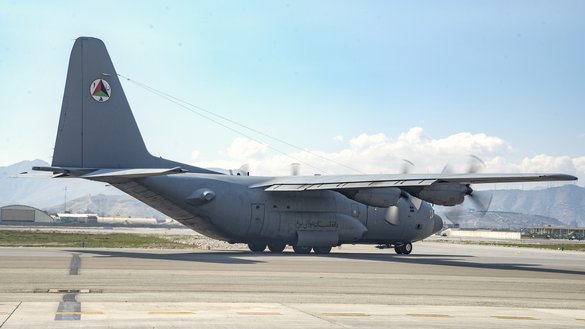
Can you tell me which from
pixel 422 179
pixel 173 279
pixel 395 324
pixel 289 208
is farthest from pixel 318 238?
pixel 395 324

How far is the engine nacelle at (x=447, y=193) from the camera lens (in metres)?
36.5

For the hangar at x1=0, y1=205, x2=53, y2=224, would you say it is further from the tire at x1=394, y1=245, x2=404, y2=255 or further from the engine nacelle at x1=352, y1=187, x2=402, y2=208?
the engine nacelle at x1=352, y1=187, x2=402, y2=208

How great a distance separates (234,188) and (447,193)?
1205cm

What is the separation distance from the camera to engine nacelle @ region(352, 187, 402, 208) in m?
39.8

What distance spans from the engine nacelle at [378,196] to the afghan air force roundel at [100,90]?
14.4 metres

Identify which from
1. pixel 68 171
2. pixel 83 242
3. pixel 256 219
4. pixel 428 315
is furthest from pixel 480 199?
pixel 83 242

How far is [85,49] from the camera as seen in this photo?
35.9 metres

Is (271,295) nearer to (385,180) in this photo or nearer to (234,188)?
(385,180)

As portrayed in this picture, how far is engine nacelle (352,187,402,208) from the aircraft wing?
1.14m

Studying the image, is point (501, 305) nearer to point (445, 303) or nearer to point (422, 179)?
point (445, 303)

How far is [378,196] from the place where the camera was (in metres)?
39.9

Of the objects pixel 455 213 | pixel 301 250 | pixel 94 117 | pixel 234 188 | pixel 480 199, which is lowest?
pixel 301 250

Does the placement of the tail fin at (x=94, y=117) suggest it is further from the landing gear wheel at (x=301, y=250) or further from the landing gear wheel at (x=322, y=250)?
the landing gear wheel at (x=322, y=250)

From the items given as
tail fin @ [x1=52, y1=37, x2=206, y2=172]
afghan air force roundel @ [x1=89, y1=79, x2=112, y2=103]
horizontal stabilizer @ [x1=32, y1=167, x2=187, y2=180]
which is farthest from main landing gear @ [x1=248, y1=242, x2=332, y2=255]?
afghan air force roundel @ [x1=89, y1=79, x2=112, y2=103]
